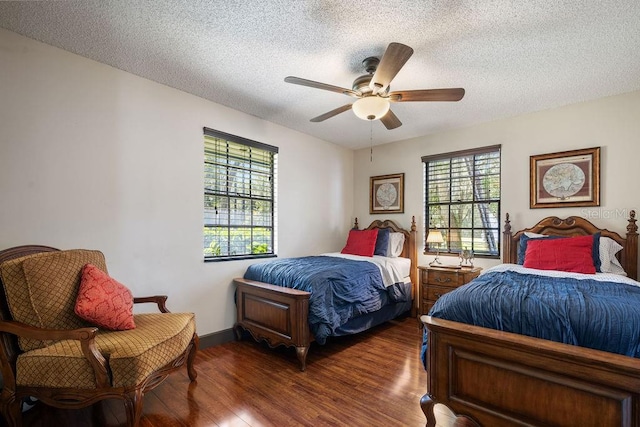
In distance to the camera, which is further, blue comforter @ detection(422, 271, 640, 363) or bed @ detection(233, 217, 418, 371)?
bed @ detection(233, 217, 418, 371)

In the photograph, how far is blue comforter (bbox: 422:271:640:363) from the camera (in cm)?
147

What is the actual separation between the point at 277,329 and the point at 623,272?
10.6 ft

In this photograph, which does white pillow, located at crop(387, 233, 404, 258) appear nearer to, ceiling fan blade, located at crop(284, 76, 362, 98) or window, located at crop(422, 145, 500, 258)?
window, located at crop(422, 145, 500, 258)

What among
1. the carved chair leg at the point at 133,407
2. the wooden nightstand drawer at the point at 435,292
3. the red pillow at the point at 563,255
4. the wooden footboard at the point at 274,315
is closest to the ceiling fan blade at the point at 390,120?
the wooden footboard at the point at 274,315

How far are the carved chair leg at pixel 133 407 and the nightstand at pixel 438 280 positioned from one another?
3037 millimetres

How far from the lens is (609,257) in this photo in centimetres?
283

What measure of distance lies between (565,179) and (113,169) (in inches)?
174

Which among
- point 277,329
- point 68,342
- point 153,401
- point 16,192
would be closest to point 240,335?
point 277,329

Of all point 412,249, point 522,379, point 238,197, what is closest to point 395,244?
point 412,249

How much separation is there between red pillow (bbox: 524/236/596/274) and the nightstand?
2.09 ft

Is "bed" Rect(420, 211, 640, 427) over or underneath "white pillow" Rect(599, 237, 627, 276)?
underneath

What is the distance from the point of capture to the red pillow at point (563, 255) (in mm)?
2715

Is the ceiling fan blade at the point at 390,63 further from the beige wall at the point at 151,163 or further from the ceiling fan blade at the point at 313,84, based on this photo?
the beige wall at the point at 151,163

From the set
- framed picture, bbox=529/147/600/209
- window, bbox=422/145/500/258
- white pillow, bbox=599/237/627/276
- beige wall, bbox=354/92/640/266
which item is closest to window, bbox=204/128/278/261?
beige wall, bbox=354/92/640/266
